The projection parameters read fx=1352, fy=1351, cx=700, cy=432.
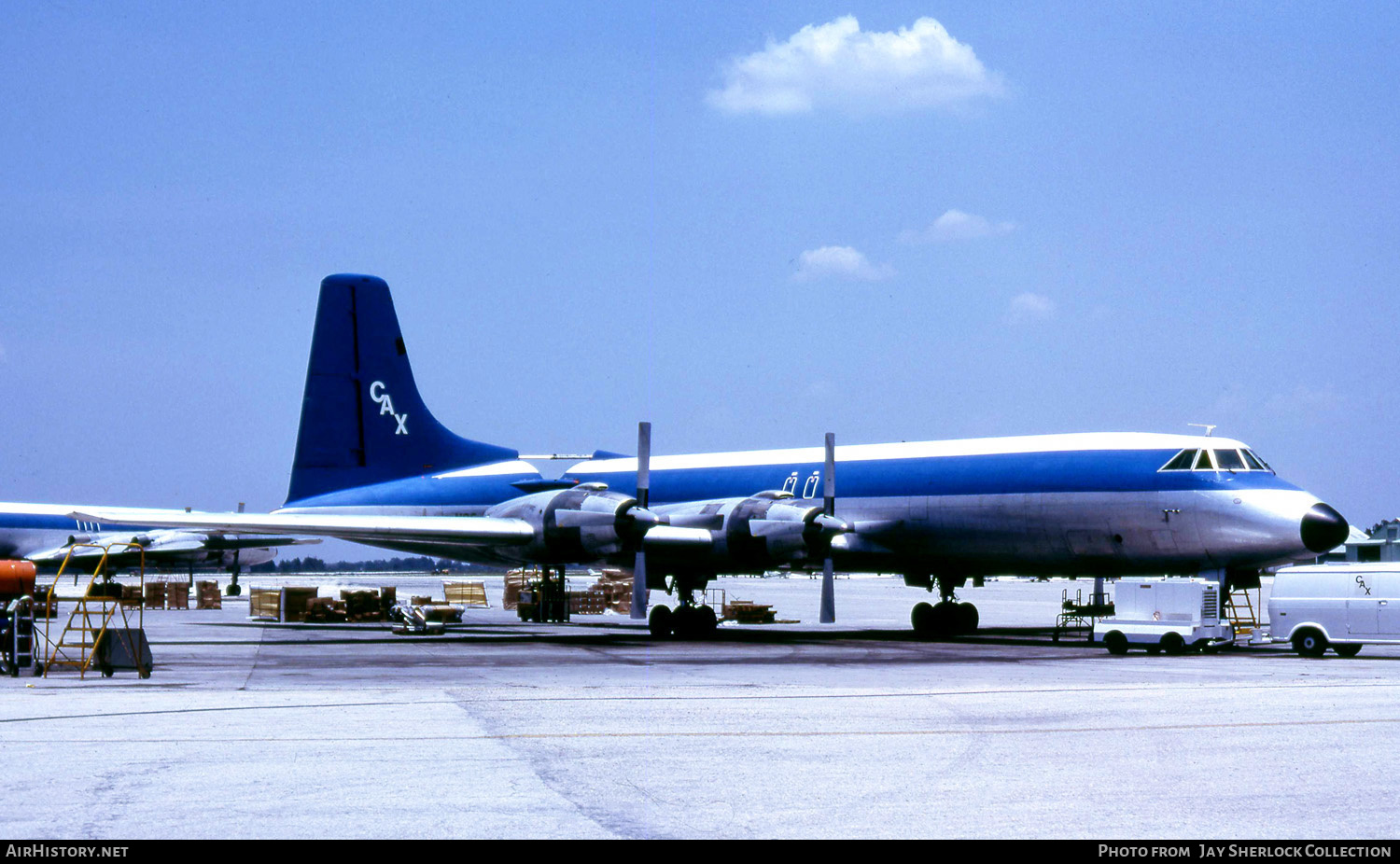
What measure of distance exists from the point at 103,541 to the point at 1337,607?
213ft

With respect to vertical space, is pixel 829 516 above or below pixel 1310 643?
above

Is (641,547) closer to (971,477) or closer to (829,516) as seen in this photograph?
(829,516)

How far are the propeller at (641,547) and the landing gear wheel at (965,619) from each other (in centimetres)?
955

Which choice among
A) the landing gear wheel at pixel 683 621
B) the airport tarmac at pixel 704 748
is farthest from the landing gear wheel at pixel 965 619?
the airport tarmac at pixel 704 748

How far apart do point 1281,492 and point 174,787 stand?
2279 centimetres

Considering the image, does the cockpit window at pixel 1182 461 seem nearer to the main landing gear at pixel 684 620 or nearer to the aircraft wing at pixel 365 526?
the main landing gear at pixel 684 620

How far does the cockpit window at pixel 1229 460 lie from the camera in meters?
27.7

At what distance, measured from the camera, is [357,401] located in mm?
37594

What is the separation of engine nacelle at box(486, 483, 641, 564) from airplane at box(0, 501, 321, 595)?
42835 mm

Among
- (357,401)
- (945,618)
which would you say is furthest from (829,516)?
(357,401)

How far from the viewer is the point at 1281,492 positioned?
2680 centimetres

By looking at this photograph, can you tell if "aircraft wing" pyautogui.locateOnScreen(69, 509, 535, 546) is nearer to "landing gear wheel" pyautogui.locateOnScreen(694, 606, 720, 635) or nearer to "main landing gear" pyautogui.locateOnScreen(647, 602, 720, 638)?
"main landing gear" pyautogui.locateOnScreen(647, 602, 720, 638)

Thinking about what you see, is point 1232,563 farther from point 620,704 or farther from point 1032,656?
point 620,704
